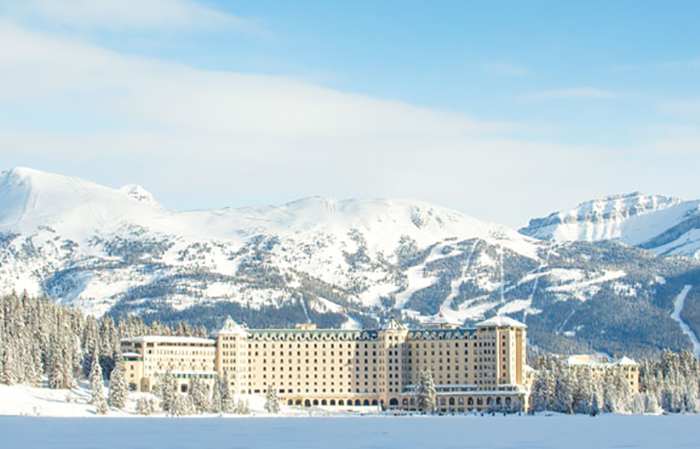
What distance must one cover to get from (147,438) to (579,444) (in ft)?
209

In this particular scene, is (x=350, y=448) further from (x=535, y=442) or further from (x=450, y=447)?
(x=535, y=442)

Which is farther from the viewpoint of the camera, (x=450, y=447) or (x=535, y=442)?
(x=535, y=442)

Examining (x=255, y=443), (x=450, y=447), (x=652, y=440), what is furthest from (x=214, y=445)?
(x=652, y=440)

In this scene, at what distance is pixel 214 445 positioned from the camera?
596ft

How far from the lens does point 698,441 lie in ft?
641

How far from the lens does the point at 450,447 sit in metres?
179

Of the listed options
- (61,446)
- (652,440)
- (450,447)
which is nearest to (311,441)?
(450,447)

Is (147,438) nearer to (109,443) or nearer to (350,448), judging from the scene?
(109,443)

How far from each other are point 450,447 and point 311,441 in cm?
2441

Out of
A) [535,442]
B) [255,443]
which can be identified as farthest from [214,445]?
[535,442]

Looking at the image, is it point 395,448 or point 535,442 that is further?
point 535,442

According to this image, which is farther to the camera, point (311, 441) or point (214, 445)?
point (311, 441)

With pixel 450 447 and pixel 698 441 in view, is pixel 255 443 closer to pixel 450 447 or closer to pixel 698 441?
pixel 450 447

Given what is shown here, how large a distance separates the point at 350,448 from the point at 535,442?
32717 mm
